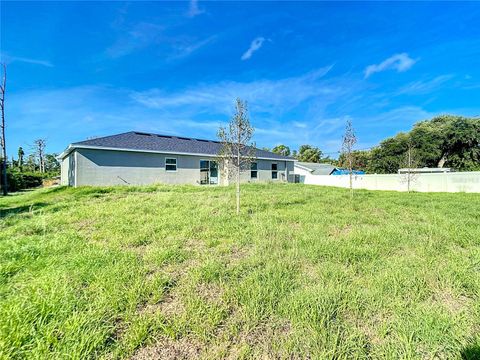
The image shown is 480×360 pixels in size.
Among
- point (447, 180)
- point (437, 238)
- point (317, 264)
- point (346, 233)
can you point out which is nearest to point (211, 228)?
point (317, 264)

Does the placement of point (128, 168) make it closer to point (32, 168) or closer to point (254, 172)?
point (254, 172)

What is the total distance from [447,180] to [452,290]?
2035cm

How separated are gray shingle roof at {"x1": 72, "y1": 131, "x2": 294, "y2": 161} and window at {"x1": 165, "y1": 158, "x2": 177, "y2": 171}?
64 cm

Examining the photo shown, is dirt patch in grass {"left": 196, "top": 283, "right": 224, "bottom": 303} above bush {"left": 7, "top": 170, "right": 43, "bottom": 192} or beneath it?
beneath

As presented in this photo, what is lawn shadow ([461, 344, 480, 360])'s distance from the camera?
1895mm

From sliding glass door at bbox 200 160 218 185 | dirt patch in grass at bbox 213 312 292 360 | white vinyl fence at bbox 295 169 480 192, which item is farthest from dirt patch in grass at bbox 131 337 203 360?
white vinyl fence at bbox 295 169 480 192

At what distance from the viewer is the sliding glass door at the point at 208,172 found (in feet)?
61.2

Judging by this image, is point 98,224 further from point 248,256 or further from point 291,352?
point 291,352

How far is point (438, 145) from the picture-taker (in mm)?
29219

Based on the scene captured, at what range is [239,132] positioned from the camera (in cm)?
726

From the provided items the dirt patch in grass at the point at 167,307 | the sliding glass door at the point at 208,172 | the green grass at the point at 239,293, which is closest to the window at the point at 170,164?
the sliding glass door at the point at 208,172

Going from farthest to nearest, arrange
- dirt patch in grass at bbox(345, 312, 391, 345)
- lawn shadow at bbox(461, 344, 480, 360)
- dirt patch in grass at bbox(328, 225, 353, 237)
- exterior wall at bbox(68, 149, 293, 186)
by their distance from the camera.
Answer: exterior wall at bbox(68, 149, 293, 186) → dirt patch in grass at bbox(328, 225, 353, 237) → dirt patch in grass at bbox(345, 312, 391, 345) → lawn shadow at bbox(461, 344, 480, 360)

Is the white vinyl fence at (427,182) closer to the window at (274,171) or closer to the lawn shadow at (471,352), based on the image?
the window at (274,171)

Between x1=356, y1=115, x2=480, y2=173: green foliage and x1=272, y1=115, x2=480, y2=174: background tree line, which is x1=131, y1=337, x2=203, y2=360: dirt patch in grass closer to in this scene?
x1=272, y1=115, x2=480, y2=174: background tree line
